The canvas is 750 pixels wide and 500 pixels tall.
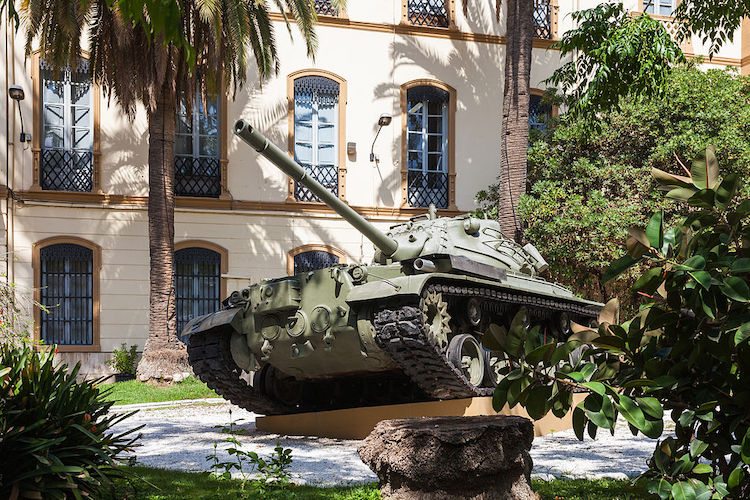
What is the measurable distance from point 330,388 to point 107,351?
9.20m

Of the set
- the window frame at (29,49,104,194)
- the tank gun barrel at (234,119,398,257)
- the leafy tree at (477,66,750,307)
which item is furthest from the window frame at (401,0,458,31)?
the tank gun barrel at (234,119,398,257)

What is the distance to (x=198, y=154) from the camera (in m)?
20.4

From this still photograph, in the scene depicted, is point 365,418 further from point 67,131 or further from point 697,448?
point 67,131

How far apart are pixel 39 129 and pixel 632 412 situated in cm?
1898

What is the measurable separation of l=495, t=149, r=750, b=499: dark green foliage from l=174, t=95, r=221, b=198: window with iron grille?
18.1 metres

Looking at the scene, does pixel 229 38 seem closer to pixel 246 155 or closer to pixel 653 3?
pixel 246 155

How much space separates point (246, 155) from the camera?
20562 mm

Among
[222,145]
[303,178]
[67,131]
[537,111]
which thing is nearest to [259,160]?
[222,145]

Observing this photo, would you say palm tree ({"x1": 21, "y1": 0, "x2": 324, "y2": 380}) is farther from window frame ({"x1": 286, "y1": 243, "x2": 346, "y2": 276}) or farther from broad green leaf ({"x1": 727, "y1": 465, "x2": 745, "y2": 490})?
broad green leaf ({"x1": 727, "y1": 465, "x2": 745, "y2": 490})

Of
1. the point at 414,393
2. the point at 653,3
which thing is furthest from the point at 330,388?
the point at 653,3

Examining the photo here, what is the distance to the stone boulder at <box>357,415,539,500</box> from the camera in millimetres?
5383

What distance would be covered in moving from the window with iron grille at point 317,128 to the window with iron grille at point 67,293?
5.47m

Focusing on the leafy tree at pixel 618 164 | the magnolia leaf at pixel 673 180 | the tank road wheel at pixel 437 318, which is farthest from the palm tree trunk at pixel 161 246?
the magnolia leaf at pixel 673 180

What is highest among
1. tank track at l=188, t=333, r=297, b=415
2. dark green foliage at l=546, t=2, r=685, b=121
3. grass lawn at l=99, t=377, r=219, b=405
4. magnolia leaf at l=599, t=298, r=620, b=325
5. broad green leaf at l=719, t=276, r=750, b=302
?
dark green foliage at l=546, t=2, r=685, b=121
